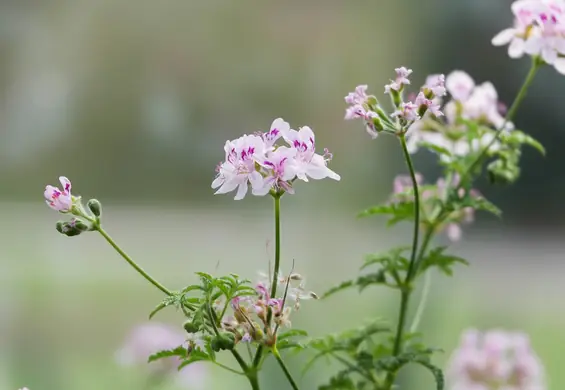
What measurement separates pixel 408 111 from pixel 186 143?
668 mm

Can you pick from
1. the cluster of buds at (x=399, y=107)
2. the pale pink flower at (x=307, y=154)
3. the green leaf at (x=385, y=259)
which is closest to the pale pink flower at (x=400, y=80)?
the cluster of buds at (x=399, y=107)

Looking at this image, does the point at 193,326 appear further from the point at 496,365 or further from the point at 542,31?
the point at 496,365

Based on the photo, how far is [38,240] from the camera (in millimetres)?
1269

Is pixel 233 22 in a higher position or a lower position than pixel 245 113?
higher

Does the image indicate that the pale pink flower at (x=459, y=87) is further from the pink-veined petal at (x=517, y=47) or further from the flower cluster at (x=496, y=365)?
the flower cluster at (x=496, y=365)

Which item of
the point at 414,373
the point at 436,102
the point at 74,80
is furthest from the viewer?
the point at 414,373

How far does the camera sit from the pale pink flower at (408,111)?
635mm

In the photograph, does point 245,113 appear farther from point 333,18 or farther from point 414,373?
point 414,373

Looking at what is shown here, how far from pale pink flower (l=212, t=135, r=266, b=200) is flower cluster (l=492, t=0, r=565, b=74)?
0.36 m

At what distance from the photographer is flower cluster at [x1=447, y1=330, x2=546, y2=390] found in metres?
1.03

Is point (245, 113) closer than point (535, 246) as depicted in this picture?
Yes

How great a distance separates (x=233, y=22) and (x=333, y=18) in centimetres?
18

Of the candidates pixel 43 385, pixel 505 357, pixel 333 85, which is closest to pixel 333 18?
pixel 333 85

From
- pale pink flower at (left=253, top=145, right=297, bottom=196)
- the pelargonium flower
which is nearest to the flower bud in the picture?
pale pink flower at (left=253, top=145, right=297, bottom=196)
